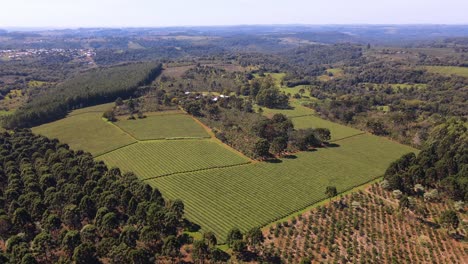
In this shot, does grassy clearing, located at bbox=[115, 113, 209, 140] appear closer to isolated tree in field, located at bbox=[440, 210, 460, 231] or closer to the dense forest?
the dense forest

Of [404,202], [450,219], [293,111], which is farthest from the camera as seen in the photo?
[293,111]

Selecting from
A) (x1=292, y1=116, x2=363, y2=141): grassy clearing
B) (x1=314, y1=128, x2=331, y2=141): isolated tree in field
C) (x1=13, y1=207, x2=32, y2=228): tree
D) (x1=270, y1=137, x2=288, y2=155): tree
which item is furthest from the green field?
(x1=13, y1=207, x2=32, y2=228): tree

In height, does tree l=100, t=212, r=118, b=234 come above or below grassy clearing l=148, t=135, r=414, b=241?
above

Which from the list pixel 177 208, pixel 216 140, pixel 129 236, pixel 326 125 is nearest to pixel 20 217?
pixel 129 236

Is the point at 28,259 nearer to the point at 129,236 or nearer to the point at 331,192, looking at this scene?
the point at 129,236

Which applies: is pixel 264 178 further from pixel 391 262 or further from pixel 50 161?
pixel 50 161

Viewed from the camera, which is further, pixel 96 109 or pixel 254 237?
pixel 96 109
